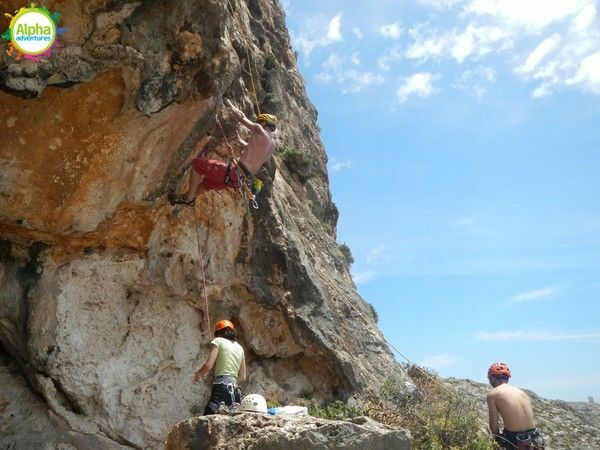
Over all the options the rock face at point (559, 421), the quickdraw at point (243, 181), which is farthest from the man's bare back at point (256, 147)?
the rock face at point (559, 421)

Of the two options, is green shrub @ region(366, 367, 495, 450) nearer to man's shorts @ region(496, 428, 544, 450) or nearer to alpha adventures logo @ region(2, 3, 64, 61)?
man's shorts @ region(496, 428, 544, 450)

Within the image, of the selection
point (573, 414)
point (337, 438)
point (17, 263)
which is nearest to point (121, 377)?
point (17, 263)

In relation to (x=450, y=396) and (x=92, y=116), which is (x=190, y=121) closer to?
(x=92, y=116)

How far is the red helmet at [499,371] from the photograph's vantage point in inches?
279

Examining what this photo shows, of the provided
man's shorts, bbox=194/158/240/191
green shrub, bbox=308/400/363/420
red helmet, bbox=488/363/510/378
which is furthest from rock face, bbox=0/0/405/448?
red helmet, bbox=488/363/510/378

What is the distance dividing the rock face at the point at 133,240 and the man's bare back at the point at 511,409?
4.33m

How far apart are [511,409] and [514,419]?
0.11m

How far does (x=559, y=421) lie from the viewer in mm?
18297

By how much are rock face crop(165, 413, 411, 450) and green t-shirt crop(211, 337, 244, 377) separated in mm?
2136

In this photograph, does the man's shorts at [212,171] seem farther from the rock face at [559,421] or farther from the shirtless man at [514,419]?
the rock face at [559,421]

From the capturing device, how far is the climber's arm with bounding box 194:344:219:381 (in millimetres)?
6703

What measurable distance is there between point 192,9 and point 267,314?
5.37 m

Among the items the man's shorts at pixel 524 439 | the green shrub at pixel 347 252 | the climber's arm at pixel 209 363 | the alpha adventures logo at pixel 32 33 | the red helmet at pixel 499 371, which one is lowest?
the man's shorts at pixel 524 439

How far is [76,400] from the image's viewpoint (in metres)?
8.14
